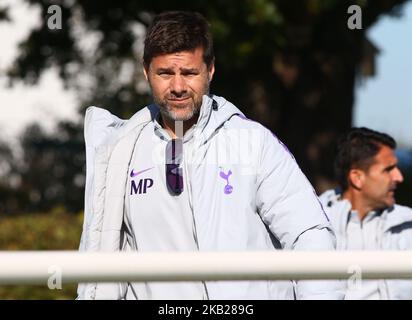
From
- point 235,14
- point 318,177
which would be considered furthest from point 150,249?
point 318,177

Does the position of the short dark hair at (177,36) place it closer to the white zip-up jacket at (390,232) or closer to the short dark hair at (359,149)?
the white zip-up jacket at (390,232)

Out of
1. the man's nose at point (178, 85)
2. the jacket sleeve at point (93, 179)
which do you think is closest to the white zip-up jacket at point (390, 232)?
the jacket sleeve at point (93, 179)

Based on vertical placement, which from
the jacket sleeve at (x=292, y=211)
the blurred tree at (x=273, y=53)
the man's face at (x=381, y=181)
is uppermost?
the blurred tree at (x=273, y=53)

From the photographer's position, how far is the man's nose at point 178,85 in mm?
3756

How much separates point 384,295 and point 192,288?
168 cm

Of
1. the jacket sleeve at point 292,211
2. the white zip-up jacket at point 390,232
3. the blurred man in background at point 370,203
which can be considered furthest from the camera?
the blurred man in background at point 370,203

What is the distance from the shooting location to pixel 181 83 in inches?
149

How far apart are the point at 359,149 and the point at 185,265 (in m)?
2.90

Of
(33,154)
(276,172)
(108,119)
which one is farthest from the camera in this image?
(33,154)

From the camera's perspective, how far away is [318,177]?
1305 centimetres

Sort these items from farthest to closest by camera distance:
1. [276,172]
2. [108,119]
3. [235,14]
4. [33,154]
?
[33,154] < [235,14] < [108,119] < [276,172]
